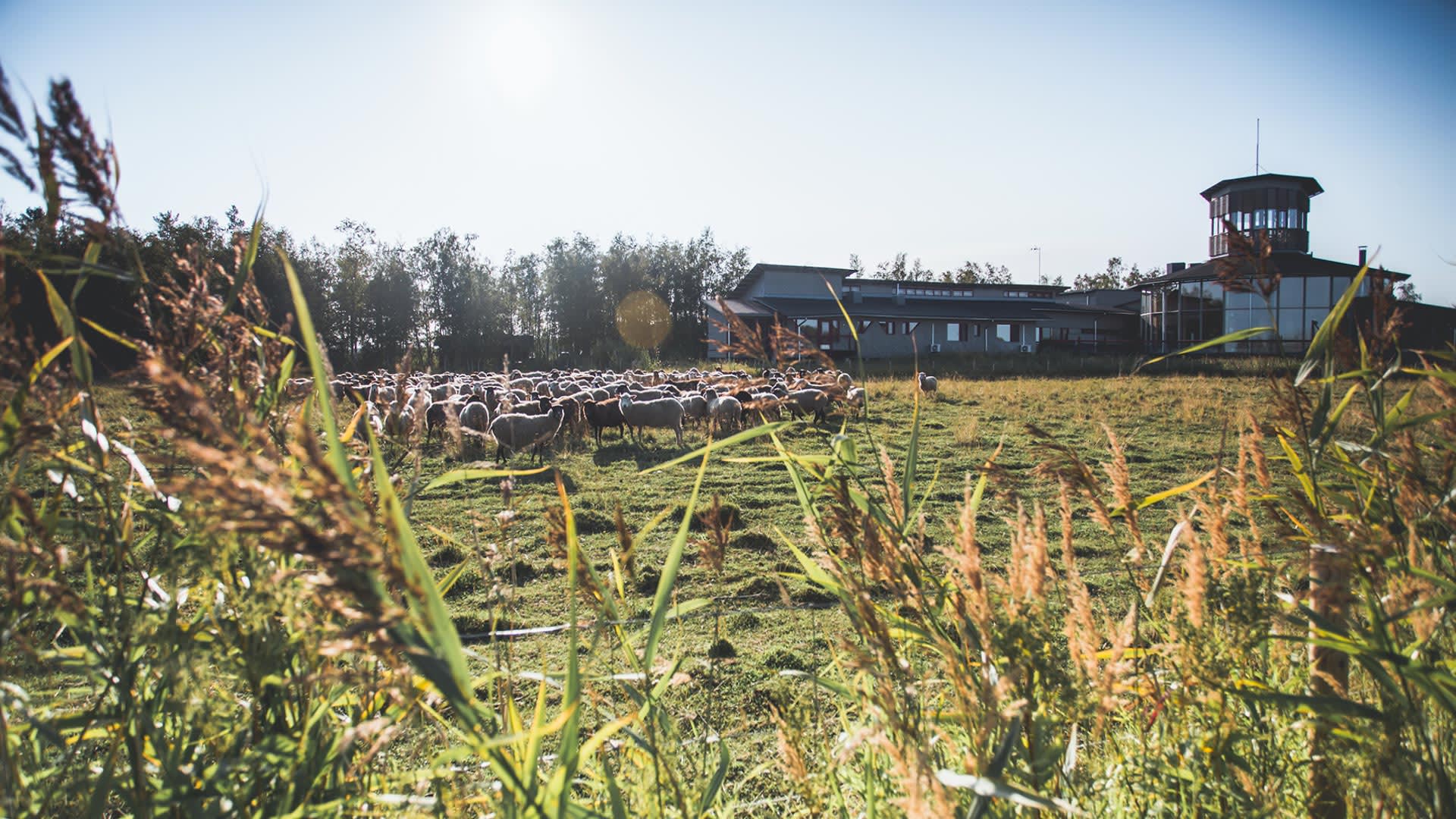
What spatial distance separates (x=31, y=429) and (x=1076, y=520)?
786 centimetres

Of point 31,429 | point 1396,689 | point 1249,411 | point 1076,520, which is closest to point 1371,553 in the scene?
point 1396,689

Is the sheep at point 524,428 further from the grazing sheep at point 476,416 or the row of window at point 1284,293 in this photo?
the row of window at point 1284,293

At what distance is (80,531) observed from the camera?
117cm

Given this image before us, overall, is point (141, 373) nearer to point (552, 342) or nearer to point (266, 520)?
point (266, 520)

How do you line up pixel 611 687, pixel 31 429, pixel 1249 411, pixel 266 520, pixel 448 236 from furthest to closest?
pixel 448 236, pixel 611 687, pixel 1249 411, pixel 31 429, pixel 266 520

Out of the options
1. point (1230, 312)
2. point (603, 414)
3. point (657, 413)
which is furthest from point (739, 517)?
point (1230, 312)

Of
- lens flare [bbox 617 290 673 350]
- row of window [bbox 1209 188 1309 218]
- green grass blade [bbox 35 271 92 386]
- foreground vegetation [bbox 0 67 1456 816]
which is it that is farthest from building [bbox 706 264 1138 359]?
green grass blade [bbox 35 271 92 386]

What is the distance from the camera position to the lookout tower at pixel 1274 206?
36.5m

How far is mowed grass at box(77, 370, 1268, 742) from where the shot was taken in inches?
80.2

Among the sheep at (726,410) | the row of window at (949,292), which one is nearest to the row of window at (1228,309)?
the row of window at (949,292)

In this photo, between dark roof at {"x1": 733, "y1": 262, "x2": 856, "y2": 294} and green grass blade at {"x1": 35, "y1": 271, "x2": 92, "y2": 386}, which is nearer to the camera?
green grass blade at {"x1": 35, "y1": 271, "x2": 92, "y2": 386}

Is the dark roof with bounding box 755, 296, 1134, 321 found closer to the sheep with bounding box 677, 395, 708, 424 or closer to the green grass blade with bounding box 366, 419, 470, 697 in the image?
the sheep with bounding box 677, 395, 708, 424

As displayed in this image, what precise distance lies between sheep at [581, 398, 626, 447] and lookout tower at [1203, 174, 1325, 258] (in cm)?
3384

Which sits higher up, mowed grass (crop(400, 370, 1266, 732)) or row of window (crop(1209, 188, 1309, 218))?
row of window (crop(1209, 188, 1309, 218))
